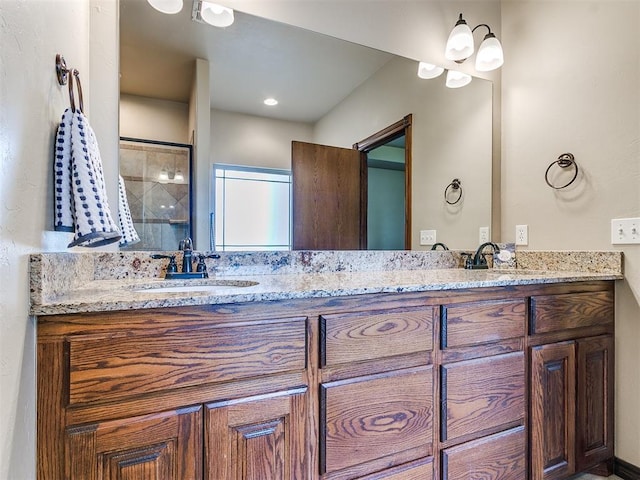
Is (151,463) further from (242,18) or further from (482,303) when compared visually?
(242,18)

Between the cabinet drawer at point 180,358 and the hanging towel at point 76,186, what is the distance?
28 cm

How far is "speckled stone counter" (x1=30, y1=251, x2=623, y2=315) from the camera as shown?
80 cm

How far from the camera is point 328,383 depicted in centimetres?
100

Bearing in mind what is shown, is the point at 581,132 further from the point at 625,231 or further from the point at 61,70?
the point at 61,70

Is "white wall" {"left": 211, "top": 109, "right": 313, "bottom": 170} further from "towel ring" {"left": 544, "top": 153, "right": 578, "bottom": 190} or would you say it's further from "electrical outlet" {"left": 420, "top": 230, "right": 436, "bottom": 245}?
"towel ring" {"left": 544, "top": 153, "right": 578, "bottom": 190}

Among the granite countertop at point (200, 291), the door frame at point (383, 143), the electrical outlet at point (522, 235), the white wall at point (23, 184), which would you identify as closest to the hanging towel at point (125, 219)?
the granite countertop at point (200, 291)

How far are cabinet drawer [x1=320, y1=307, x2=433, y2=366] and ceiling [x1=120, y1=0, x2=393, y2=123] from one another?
3.34ft

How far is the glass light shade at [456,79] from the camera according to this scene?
2.06 m

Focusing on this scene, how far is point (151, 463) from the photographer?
813mm

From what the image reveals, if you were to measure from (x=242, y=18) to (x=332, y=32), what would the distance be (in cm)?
44

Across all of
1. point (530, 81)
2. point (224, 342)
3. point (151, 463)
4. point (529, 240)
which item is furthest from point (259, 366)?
point (530, 81)

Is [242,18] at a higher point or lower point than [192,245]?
higher

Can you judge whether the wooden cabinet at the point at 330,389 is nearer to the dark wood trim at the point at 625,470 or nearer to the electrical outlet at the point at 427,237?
the dark wood trim at the point at 625,470

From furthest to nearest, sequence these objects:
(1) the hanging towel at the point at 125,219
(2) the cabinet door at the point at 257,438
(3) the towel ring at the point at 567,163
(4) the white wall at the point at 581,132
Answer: (3) the towel ring at the point at 567,163, (4) the white wall at the point at 581,132, (1) the hanging towel at the point at 125,219, (2) the cabinet door at the point at 257,438
